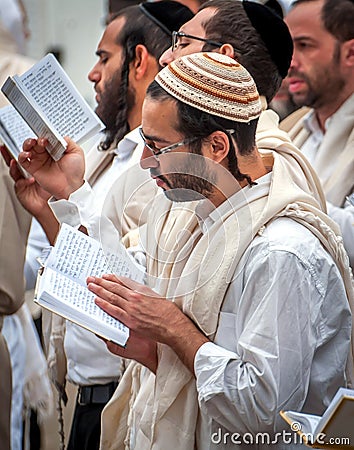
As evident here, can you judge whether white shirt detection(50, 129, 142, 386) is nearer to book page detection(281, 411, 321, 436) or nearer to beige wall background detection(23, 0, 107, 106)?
book page detection(281, 411, 321, 436)

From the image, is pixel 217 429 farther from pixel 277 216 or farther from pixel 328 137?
pixel 328 137

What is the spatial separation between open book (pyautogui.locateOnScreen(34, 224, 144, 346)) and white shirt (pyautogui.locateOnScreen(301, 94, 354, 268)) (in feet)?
3.65

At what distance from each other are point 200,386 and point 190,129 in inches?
25.9

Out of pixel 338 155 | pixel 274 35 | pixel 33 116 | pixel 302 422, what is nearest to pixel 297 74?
pixel 338 155

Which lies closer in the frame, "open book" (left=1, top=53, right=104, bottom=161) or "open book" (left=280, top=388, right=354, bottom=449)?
"open book" (left=280, top=388, right=354, bottom=449)

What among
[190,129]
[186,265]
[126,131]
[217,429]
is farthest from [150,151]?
→ [126,131]

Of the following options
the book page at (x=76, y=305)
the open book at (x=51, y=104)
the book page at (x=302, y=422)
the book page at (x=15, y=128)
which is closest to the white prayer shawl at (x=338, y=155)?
the open book at (x=51, y=104)

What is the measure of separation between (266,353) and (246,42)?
1.05 meters

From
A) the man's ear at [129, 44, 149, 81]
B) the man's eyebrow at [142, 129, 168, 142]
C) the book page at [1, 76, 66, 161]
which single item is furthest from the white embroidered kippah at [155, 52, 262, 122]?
the man's ear at [129, 44, 149, 81]

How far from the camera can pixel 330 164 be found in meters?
4.04

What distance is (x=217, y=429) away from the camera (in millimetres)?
2369

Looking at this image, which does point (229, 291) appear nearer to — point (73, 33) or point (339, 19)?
point (339, 19)

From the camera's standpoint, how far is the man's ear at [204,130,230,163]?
235cm

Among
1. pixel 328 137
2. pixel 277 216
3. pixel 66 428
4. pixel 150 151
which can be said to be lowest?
pixel 66 428
